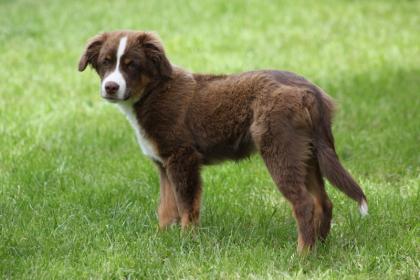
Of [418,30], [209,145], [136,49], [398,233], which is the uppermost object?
[136,49]

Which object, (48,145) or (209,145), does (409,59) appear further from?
(209,145)

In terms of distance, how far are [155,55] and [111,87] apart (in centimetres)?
44

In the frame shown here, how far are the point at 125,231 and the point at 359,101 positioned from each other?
5165 mm

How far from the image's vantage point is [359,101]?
10.2m

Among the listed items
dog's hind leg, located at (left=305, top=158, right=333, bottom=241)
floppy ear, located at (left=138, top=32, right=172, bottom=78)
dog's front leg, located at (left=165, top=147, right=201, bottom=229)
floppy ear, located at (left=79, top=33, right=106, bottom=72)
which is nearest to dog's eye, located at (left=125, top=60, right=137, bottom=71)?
floppy ear, located at (left=138, top=32, right=172, bottom=78)

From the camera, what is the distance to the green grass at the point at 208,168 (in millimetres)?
5262

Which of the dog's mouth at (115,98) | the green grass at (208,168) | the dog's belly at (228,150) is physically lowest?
the green grass at (208,168)

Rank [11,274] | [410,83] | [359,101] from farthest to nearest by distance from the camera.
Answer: [410,83]
[359,101]
[11,274]

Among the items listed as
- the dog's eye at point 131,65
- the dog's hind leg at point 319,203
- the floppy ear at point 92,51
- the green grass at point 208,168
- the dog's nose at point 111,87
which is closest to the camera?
the green grass at point 208,168

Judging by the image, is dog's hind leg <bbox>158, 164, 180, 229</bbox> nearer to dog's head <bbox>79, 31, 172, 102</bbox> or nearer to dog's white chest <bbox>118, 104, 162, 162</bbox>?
dog's white chest <bbox>118, 104, 162, 162</bbox>

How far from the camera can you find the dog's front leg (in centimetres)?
587

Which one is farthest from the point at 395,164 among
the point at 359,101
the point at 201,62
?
the point at 201,62

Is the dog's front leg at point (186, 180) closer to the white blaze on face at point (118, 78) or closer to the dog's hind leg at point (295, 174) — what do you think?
the white blaze on face at point (118, 78)

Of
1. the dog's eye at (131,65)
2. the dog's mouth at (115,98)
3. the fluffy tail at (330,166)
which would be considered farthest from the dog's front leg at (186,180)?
the fluffy tail at (330,166)
